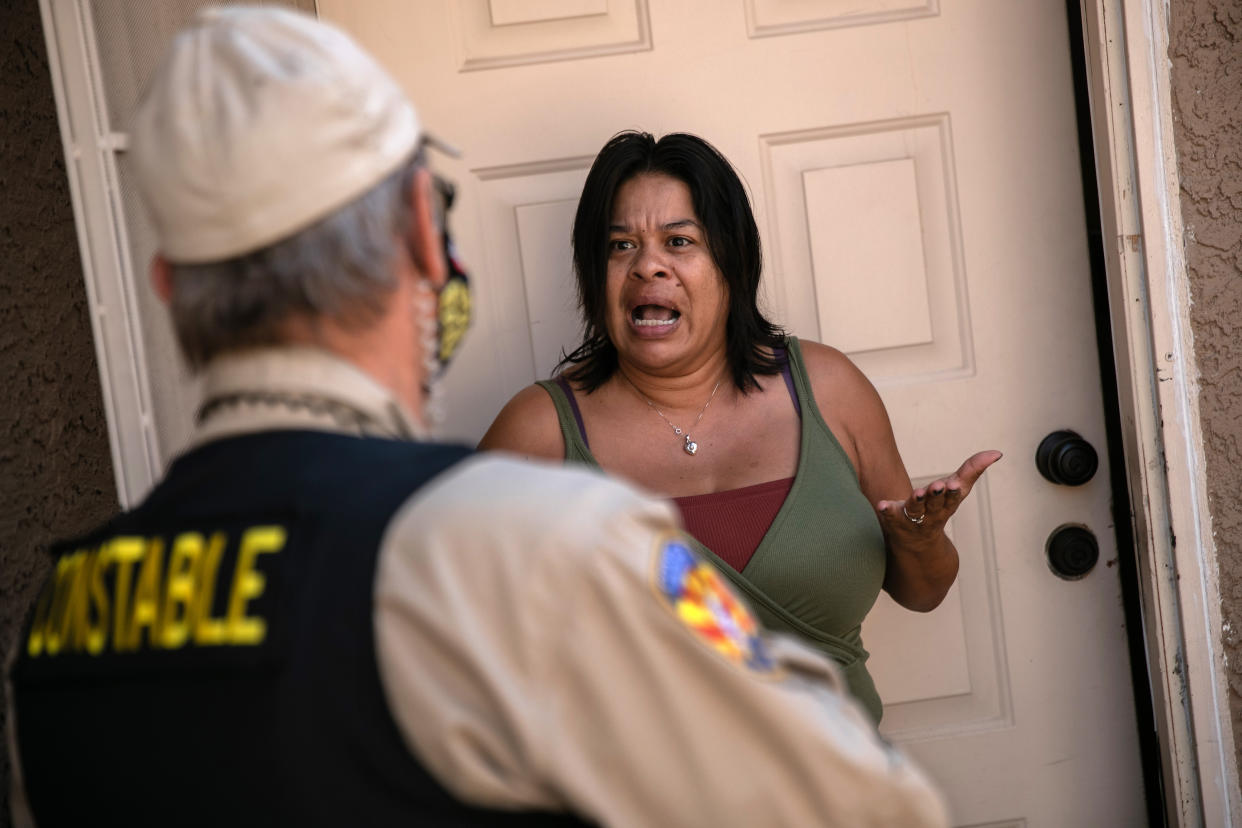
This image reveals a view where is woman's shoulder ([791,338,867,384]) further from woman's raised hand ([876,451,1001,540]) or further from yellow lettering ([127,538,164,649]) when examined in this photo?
yellow lettering ([127,538,164,649])

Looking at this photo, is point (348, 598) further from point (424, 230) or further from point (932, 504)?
point (932, 504)

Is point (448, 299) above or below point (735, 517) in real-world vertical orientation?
above

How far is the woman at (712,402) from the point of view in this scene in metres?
1.96

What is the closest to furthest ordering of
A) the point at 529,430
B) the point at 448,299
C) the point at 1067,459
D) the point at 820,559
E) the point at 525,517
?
the point at 525,517
the point at 448,299
the point at 820,559
the point at 529,430
the point at 1067,459

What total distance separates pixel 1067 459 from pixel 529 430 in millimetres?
1108

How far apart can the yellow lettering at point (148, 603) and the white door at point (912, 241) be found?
4.97 feet

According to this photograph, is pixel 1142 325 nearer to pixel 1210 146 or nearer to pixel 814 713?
pixel 1210 146

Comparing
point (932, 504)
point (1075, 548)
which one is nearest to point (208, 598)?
point (932, 504)

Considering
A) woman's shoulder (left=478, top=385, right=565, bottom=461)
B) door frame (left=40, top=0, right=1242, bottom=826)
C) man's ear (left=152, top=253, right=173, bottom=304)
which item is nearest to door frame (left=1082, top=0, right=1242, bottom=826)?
door frame (left=40, top=0, right=1242, bottom=826)

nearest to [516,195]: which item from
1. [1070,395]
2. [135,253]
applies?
[135,253]

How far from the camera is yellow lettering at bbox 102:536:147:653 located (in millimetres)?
808

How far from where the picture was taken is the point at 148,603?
80 centimetres

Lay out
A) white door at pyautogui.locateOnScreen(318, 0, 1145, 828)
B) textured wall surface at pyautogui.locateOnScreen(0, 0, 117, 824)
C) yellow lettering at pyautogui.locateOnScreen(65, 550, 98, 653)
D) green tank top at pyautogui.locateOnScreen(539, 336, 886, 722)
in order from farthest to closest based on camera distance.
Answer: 1. white door at pyautogui.locateOnScreen(318, 0, 1145, 828)
2. green tank top at pyautogui.locateOnScreen(539, 336, 886, 722)
3. textured wall surface at pyautogui.locateOnScreen(0, 0, 117, 824)
4. yellow lettering at pyautogui.locateOnScreen(65, 550, 98, 653)

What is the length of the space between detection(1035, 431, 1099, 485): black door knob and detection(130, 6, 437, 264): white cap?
180 cm
